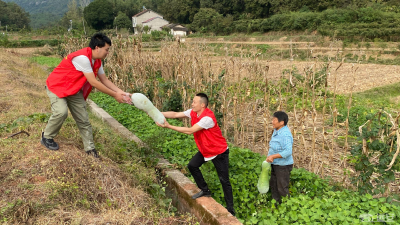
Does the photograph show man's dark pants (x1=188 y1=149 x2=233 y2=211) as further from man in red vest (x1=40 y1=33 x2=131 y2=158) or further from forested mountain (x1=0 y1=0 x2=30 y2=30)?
A: forested mountain (x1=0 y1=0 x2=30 y2=30)

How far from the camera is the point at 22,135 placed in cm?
455

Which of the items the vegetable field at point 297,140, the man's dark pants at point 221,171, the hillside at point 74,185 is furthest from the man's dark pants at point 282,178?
the hillside at point 74,185

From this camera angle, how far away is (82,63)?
3.77 m

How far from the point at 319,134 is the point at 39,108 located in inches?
253

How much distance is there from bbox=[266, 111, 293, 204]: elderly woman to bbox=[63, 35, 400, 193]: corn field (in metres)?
0.97

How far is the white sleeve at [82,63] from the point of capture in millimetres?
3770

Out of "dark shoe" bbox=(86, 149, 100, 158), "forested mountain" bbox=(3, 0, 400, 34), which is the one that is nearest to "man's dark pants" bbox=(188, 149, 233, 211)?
"dark shoe" bbox=(86, 149, 100, 158)

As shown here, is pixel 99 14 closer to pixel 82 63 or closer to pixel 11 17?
pixel 11 17

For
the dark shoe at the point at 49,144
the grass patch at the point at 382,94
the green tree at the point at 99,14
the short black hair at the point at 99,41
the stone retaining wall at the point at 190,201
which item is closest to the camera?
the stone retaining wall at the point at 190,201

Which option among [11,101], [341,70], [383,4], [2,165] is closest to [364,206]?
[2,165]

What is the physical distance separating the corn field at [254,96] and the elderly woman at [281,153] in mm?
967

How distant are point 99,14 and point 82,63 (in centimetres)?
7655

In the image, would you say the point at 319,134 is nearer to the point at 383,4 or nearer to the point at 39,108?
the point at 39,108

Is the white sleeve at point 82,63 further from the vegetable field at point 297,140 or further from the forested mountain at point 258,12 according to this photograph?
the forested mountain at point 258,12
